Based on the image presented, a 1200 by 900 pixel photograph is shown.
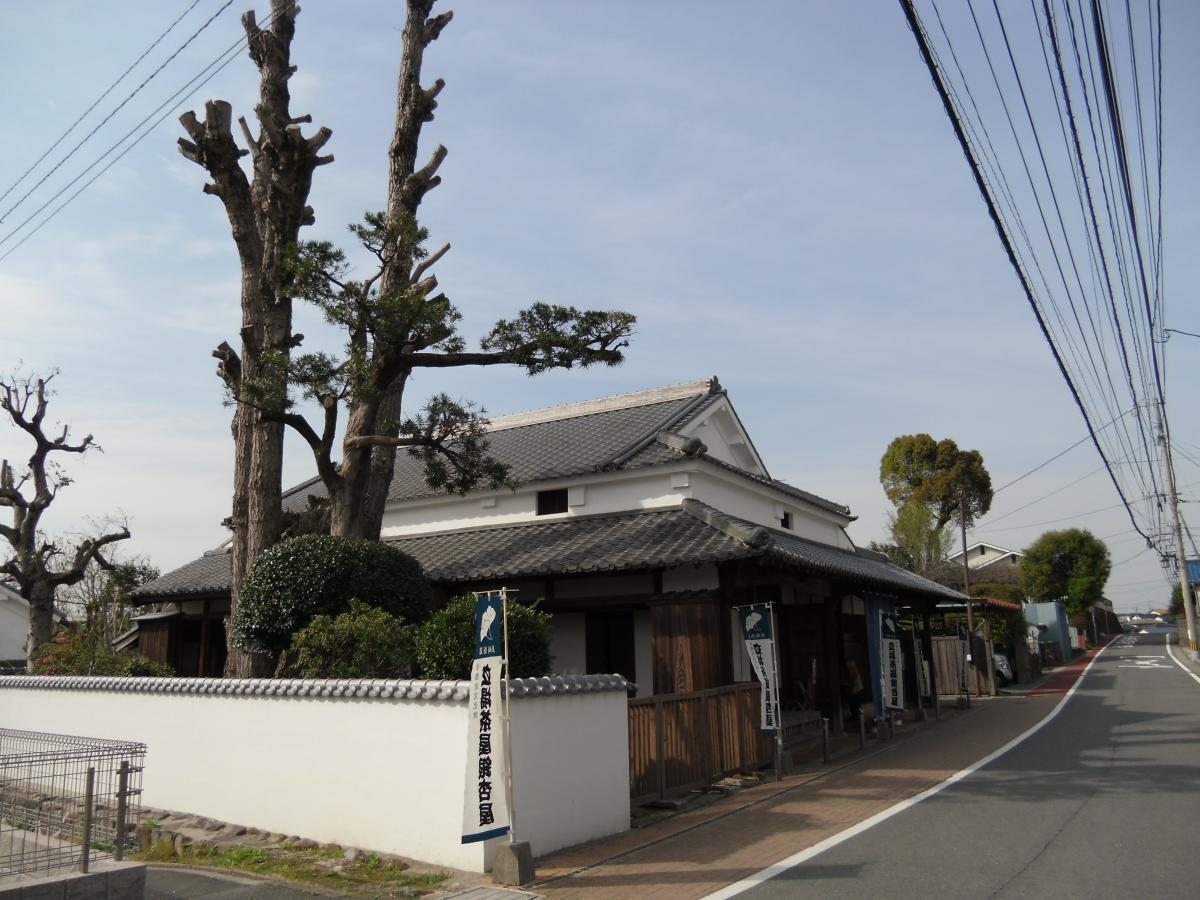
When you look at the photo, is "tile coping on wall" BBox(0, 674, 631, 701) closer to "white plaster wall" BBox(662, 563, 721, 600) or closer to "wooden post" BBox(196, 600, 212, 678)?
"white plaster wall" BBox(662, 563, 721, 600)

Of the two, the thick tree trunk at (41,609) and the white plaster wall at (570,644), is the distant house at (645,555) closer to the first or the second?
the white plaster wall at (570,644)

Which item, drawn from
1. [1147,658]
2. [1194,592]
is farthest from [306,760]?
[1194,592]

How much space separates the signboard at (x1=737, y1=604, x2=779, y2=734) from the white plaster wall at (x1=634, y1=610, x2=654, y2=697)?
97.6 inches

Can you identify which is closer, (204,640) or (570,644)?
(570,644)

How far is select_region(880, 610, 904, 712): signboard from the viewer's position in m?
15.7

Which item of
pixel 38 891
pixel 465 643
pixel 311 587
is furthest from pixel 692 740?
pixel 38 891

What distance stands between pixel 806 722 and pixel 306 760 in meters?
9.75

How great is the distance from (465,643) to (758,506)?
9627mm

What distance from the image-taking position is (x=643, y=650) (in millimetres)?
14320

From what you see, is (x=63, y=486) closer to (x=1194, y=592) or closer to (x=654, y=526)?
(x=654, y=526)

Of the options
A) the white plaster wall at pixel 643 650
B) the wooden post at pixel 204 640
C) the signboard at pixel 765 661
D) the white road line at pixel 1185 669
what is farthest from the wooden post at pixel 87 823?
the white road line at pixel 1185 669

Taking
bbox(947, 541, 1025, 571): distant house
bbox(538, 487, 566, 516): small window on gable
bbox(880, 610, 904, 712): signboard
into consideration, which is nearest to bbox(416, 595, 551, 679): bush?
bbox(538, 487, 566, 516): small window on gable

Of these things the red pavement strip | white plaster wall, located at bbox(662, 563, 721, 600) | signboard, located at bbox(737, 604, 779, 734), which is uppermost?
white plaster wall, located at bbox(662, 563, 721, 600)

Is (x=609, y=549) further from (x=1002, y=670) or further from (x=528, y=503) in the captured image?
(x=1002, y=670)
